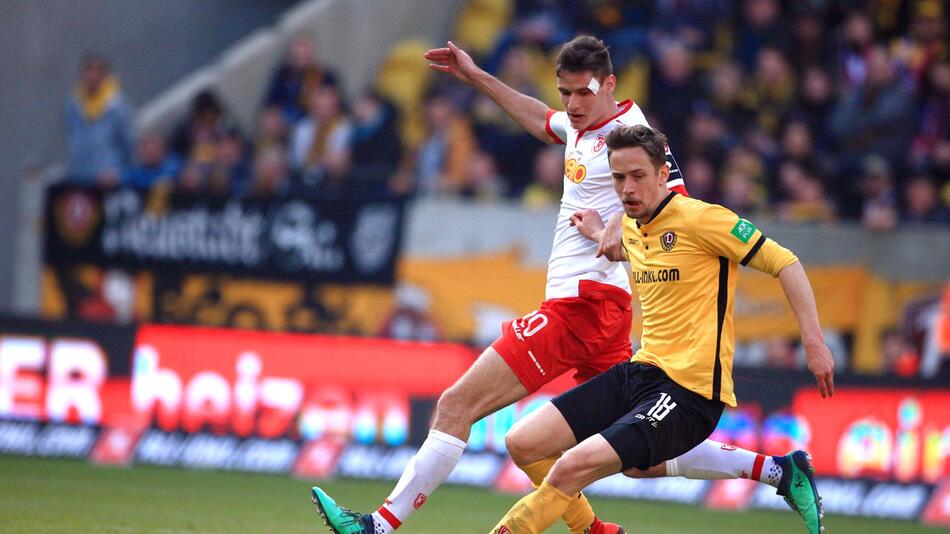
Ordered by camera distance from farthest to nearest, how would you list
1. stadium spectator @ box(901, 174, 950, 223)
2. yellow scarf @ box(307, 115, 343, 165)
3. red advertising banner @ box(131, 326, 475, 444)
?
yellow scarf @ box(307, 115, 343, 165), stadium spectator @ box(901, 174, 950, 223), red advertising banner @ box(131, 326, 475, 444)

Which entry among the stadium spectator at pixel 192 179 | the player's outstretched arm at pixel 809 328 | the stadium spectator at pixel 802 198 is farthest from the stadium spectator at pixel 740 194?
the player's outstretched arm at pixel 809 328

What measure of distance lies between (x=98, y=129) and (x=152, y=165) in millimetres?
712

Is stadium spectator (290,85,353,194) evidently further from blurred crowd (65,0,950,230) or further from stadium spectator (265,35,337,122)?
stadium spectator (265,35,337,122)

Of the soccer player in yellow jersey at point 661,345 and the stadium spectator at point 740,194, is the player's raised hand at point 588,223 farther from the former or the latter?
the stadium spectator at point 740,194

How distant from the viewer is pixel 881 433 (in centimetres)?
1195

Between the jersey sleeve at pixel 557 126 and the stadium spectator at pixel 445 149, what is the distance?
24.8 feet

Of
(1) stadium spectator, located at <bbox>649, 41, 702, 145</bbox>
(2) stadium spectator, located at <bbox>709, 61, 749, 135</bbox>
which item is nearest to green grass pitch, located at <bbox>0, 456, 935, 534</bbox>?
(1) stadium spectator, located at <bbox>649, 41, 702, 145</bbox>

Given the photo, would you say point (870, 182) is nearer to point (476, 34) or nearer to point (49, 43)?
point (476, 34)

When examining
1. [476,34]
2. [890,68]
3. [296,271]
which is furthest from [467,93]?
[890,68]

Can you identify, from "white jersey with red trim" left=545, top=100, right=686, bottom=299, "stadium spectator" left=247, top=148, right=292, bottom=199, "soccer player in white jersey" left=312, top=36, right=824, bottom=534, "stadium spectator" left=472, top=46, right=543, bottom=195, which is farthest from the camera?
"stadium spectator" left=472, top=46, right=543, bottom=195

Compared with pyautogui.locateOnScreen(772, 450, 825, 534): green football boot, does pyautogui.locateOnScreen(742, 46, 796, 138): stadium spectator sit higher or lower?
higher

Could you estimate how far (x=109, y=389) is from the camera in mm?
12844

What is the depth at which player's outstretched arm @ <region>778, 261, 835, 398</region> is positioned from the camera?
635cm

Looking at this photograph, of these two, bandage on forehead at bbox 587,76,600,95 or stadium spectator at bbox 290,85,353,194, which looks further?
stadium spectator at bbox 290,85,353,194
